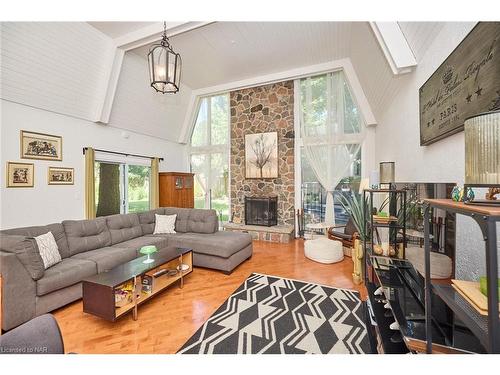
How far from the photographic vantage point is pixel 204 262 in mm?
3322

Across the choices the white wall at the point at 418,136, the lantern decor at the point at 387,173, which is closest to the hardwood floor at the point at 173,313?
the lantern decor at the point at 387,173

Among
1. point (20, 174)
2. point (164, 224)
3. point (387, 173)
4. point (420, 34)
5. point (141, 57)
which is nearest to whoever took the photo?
point (420, 34)

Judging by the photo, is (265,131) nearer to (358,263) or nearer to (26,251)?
(358,263)

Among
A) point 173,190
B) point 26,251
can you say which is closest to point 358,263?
point 26,251

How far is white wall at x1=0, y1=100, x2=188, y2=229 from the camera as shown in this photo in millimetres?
3174

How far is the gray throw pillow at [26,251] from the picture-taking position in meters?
2.04

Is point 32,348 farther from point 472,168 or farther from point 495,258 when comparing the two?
point 472,168

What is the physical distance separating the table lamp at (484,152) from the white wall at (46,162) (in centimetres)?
499

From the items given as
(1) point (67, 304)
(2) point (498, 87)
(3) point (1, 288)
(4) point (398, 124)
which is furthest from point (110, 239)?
(4) point (398, 124)

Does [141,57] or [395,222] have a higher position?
[141,57]

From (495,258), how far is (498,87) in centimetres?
106

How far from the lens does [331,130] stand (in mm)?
4820

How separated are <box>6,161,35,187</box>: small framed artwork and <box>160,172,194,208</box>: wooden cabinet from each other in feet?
8.30

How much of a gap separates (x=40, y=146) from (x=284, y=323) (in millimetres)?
4574
